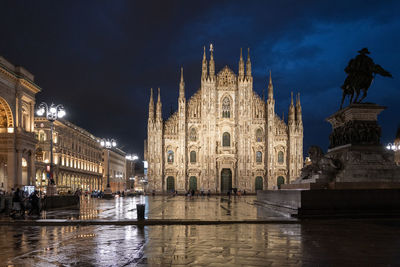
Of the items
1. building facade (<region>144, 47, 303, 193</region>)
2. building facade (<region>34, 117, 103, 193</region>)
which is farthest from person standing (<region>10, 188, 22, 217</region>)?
building facade (<region>144, 47, 303, 193</region>)

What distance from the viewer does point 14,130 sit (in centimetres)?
3988

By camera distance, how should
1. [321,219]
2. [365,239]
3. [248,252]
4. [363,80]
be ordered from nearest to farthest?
1. [248,252]
2. [365,239]
3. [321,219]
4. [363,80]

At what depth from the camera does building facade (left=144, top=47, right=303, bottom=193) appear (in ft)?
201

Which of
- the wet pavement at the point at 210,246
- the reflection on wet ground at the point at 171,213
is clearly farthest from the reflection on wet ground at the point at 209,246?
the reflection on wet ground at the point at 171,213

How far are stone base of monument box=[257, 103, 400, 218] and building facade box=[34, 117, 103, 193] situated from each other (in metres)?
42.2

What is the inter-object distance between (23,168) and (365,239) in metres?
40.1

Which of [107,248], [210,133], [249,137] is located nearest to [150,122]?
[210,133]

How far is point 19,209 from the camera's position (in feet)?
58.0

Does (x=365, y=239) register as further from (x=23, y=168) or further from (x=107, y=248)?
(x=23, y=168)

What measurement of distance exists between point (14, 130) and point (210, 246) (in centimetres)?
3609

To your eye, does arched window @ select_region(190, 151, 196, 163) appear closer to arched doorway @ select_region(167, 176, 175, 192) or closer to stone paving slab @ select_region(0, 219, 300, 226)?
arched doorway @ select_region(167, 176, 175, 192)

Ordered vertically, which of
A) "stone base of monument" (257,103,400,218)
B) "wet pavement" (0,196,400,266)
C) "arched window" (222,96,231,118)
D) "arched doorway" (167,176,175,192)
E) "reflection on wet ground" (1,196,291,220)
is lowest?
"arched doorway" (167,176,175,192)

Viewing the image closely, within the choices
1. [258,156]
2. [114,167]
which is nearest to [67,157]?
[258,156]

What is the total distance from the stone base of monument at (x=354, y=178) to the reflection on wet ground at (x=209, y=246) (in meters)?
1.93
